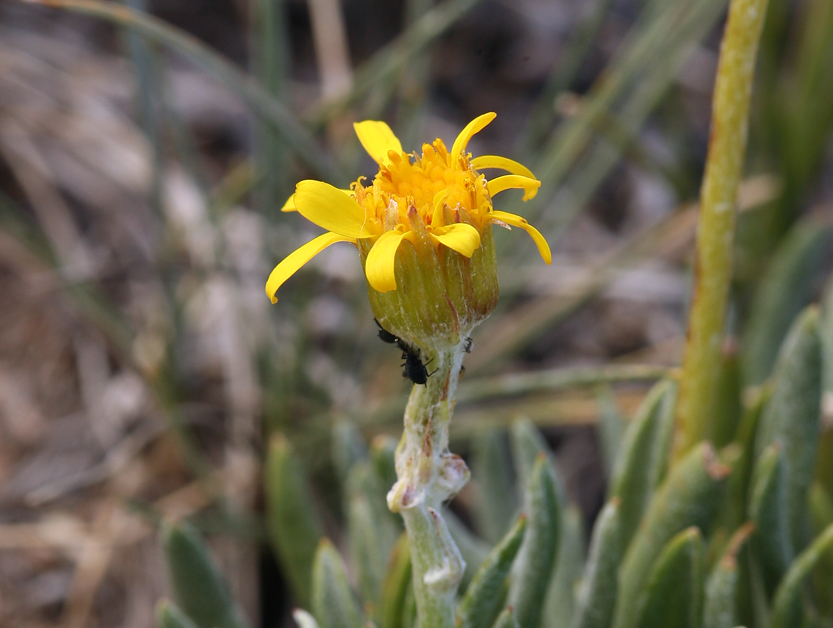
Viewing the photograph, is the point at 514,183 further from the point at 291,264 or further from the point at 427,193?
the point at 291,264

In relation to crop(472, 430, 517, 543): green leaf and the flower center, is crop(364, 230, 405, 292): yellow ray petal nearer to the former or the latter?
the flower center

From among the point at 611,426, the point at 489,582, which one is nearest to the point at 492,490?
the point at 611,426

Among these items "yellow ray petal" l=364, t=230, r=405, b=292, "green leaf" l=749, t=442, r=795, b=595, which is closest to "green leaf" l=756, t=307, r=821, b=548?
"green leaf" l=749, t=442, r=795, b=595

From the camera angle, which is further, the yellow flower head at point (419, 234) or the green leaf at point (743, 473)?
the green leaf at point (743, 473)

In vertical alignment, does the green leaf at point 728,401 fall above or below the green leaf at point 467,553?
above

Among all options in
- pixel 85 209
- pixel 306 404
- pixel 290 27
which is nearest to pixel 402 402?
pixel 306 404

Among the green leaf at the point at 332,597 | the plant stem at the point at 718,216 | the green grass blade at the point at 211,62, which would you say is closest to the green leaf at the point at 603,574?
the plant stem at the point at 718,216

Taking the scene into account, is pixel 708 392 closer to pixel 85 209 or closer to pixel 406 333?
pixel 406 333

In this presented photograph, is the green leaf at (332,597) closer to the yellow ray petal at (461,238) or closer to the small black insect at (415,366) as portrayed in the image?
the small black insect at (415,366)
